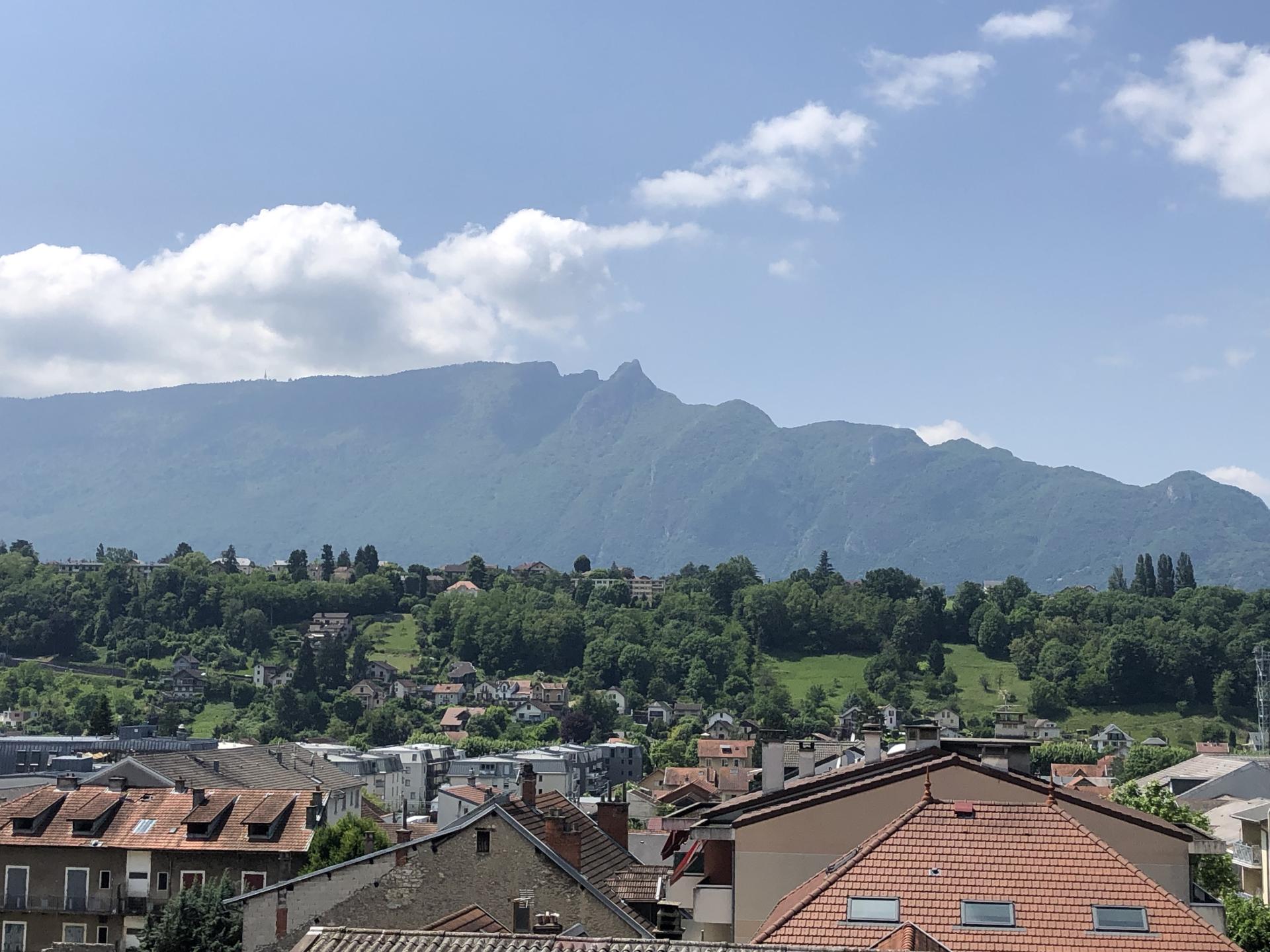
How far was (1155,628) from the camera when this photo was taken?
200 metres

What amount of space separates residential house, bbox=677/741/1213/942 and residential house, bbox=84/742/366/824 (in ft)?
90.9

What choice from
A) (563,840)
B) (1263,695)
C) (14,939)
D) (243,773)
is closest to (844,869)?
(563,840)

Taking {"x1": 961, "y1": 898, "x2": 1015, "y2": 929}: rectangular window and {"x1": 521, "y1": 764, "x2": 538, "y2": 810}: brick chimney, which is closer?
{"x1": 961, "y1": 898, "x2": 1015, "y2": 929}: rectangular window

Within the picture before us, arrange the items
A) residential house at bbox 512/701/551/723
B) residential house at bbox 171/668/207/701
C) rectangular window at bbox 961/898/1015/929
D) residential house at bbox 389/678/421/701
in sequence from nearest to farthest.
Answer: rectangular window at bbox 961/898/1015/929, residential house at bbox 171/668/207/701, residential house at bbox 512/701/551/723, residential house at bbox 389/678/421/701

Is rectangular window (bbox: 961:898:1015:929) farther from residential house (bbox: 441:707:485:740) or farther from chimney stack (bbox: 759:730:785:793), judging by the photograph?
residential house (bbox: 441:707:485:740)

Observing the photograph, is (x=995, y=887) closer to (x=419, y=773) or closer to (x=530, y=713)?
(x=419, y=773)

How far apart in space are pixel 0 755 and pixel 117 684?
75558 mm

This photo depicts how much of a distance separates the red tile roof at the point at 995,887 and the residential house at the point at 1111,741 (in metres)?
145

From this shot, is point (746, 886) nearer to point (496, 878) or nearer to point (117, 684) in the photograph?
point (496, 878)

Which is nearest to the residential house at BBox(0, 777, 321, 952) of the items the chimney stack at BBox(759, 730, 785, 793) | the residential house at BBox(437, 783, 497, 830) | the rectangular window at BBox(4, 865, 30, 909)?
the rectangular window at BBox(4, 865, 30, 909)

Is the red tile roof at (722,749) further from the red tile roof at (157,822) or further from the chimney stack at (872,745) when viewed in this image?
the chimney stack at (872,745)

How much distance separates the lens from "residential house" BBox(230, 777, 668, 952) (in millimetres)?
24469

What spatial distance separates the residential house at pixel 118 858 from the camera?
44.0 m

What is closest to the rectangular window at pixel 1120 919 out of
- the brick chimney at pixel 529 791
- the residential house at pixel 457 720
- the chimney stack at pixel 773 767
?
the chimney stack at pixel 773 767
